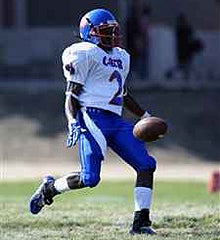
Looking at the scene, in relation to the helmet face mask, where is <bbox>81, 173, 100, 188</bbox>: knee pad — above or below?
below

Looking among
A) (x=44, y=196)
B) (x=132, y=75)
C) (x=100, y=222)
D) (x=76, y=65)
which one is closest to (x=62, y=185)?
(x=44, y=196)

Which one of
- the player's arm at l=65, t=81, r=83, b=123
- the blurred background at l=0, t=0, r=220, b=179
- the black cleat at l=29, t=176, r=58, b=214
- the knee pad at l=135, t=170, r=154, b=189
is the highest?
the player's arm at l=65, t=81, r=83, b=123

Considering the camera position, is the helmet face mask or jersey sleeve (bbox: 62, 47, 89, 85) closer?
jersey sleeve (bbox: 62, 47, 89, 85)

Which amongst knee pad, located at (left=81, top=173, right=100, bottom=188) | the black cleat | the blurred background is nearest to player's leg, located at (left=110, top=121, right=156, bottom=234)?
knee pad, located at (left=81, top=173, right=100, bottom=188)

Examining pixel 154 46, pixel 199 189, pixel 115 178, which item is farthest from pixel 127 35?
pixel 199 189

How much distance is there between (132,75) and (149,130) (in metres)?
19.5

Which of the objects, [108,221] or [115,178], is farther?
[115,178]

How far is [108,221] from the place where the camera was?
10727mm

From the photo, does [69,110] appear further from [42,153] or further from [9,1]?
[9,1]

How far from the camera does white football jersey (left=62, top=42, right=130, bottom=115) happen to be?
996cm

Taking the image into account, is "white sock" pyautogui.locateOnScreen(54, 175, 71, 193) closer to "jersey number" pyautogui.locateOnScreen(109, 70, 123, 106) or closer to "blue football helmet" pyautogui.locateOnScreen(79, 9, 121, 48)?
"jersey number" pyautogui.locateOnScreen(109, 70, 123, 106)

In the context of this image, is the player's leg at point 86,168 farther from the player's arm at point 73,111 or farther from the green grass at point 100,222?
the green grass at point 100,222

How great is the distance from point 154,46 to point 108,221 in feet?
64.2

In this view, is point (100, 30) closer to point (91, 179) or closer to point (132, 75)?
point (91, 179)
